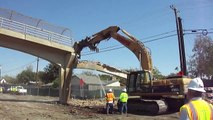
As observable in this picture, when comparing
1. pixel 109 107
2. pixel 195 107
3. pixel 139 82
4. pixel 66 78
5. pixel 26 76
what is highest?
pixel 26 76

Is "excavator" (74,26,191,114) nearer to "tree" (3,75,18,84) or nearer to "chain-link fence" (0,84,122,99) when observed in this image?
"chain-link fence" (0,84,122,99)

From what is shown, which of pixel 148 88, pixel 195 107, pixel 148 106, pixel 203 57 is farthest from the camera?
pixel 203 57

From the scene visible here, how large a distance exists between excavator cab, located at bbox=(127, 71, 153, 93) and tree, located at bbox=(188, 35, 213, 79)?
2322 centimetres

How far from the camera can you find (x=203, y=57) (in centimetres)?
4991

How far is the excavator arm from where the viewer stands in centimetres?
2814

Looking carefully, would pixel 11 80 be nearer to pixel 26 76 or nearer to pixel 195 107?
pixel 26 76

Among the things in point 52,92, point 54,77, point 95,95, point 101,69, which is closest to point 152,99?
point 101,69

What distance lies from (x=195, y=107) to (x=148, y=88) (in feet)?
72.1

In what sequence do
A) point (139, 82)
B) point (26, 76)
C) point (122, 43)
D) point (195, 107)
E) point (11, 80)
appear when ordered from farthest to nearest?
point (11, 80) < point (26, 76) < point (122, 43) < point (139, 82) < point (195, 107)

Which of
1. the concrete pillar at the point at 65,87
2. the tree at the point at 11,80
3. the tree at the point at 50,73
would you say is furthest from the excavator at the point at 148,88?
the tree at the point at 11,80

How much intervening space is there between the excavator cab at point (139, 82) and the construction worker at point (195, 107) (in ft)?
71.3

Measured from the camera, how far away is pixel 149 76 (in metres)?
26.2

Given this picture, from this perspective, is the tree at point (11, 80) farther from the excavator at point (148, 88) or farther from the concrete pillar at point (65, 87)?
the excavator at point (148, 88)

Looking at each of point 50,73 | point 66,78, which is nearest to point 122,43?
point 66,78
